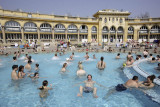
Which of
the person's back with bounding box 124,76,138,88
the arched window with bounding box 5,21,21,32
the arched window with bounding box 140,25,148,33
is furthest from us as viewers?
the arched window with bounding box 140,25,148,33

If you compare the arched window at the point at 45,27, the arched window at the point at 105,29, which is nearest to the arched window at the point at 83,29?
the arched window at the point at 105,29

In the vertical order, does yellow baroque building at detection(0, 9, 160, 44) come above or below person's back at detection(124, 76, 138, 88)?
above

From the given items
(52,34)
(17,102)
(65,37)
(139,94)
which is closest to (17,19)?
(52,34)

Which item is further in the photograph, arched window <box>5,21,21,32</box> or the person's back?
arched window <box>5,21,21,32</box>

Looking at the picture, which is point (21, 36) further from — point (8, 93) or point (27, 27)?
point (8, 93)

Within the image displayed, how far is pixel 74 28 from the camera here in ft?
113

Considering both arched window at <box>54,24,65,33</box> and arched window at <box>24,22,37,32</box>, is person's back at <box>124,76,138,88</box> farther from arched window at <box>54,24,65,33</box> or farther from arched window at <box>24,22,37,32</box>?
arched window at <box>54,24,65,33</box>

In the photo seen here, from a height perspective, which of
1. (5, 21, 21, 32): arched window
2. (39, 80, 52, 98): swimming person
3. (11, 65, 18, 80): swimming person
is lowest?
(39, 80, 52, 98): swimming person

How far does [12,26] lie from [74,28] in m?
16.3

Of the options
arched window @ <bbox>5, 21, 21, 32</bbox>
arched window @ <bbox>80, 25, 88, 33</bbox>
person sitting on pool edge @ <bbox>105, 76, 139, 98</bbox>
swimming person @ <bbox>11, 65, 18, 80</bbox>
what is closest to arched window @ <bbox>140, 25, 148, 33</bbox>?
arched window @ <bbox>80, 25, 88, 33</bbox>

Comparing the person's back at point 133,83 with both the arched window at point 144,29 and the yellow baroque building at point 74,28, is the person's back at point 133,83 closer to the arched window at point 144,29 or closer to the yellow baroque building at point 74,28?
the yellow baroque building at point 74,28

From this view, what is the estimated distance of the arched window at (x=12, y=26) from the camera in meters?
26.0

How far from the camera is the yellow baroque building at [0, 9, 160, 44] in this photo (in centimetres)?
A: 2665

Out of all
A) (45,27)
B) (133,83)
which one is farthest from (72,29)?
(133,83)
